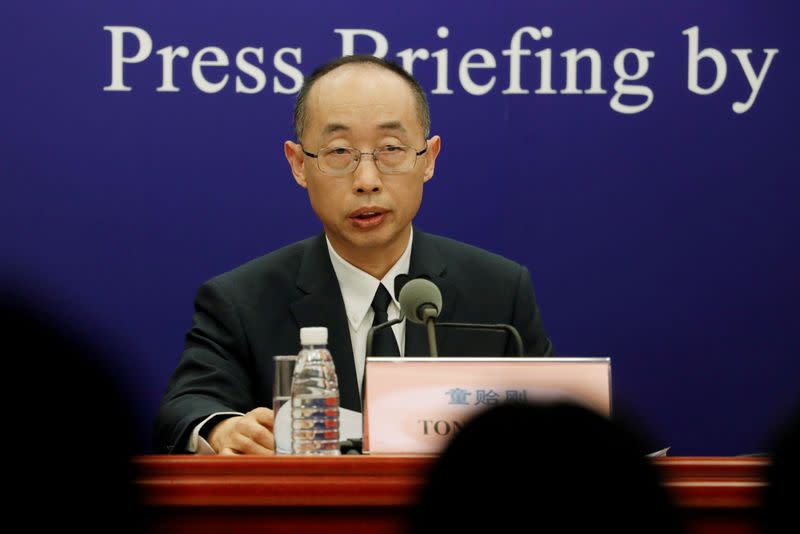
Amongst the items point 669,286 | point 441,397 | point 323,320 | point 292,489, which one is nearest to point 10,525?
point 292,489

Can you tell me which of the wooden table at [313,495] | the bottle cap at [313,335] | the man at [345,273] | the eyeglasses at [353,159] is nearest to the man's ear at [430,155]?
the man at [345,273]

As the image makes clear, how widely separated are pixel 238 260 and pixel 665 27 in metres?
1.40

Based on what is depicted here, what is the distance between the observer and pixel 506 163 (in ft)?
10.5

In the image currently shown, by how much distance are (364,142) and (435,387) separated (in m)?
0.86

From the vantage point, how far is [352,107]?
2369 mm

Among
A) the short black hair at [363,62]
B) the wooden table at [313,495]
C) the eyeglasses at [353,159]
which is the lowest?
the wooden table at [313,495]

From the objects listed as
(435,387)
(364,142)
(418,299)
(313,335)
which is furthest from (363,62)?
(435,387)

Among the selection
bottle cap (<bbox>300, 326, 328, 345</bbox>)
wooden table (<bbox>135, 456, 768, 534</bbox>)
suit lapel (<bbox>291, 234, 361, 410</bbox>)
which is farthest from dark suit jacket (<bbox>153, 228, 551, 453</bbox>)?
wooden table (<bbox>135, 456, 768, 534</bbox>)

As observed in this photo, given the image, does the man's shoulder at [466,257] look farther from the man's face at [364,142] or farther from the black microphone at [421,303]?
the black microphone at [421,303]

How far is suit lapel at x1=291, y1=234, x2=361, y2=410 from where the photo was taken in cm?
232

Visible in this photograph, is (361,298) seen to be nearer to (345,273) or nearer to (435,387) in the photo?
(345,273)

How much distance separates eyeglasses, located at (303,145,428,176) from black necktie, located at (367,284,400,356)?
261mm

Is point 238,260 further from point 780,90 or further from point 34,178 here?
point 780,90

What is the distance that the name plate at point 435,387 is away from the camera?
163 cm
